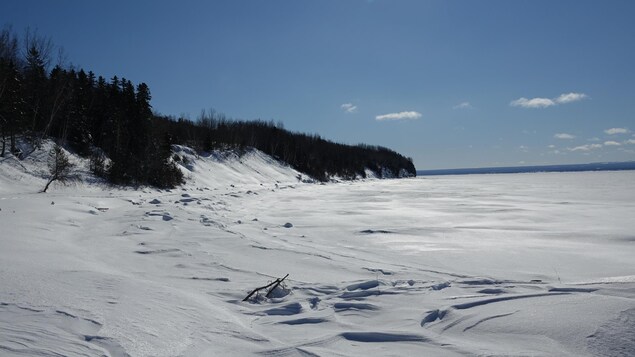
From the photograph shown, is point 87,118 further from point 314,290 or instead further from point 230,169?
point 314,290

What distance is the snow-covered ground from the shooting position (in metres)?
2.37

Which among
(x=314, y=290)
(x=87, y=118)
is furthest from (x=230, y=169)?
(x=314, y=290)

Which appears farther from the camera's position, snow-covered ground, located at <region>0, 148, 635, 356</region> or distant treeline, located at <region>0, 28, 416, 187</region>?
distant treeline, located at <region>0, 28, 416, 187</region>

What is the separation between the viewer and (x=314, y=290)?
4016mm

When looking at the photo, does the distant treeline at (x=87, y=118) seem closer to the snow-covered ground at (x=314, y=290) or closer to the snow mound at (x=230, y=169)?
the snow mound at (x=230, y=169)

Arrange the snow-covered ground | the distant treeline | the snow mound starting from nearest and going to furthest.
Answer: the snow-covered ground, the distant treeline, the snow mound

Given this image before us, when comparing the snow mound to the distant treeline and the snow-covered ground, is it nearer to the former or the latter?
the distant treeline

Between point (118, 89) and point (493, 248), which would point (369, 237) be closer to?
point (493, 248)

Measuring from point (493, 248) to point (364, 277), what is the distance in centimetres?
325

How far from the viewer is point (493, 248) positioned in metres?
6.68

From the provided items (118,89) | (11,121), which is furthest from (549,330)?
(118,89)

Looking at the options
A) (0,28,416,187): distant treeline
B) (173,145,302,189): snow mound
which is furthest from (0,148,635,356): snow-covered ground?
(173,145,302,189): snow mound

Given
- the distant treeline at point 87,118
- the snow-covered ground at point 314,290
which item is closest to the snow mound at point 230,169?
the distant treeline at point 87,118

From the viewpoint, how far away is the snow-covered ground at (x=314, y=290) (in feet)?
7.77
